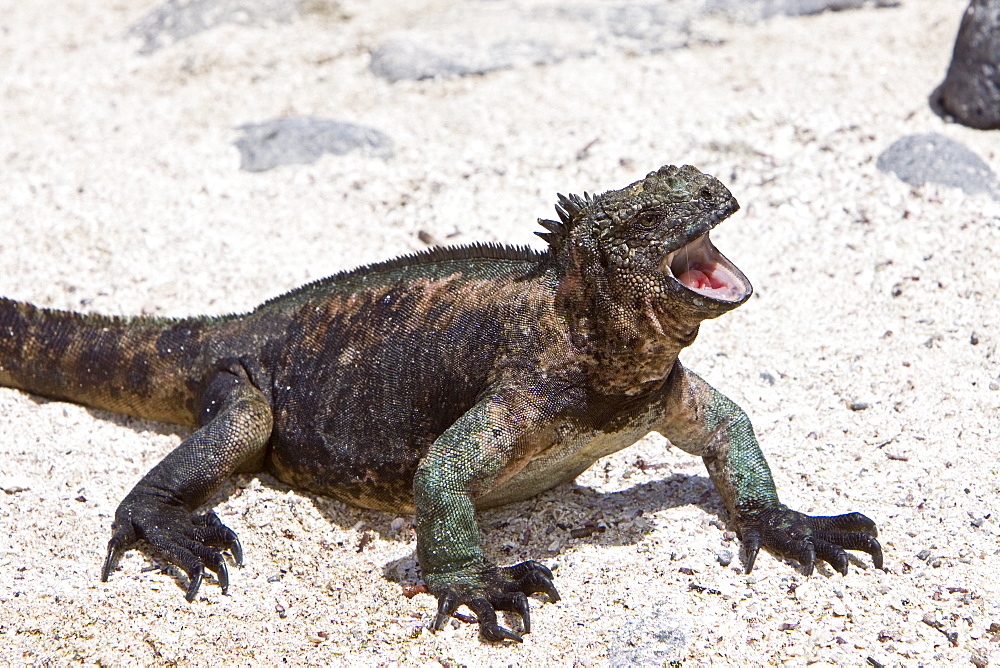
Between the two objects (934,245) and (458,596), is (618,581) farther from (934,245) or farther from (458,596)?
(934,245)

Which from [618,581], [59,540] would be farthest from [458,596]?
[59,540]

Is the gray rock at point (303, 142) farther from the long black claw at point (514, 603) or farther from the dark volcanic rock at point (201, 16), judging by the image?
the long black claw at point (514, 603)

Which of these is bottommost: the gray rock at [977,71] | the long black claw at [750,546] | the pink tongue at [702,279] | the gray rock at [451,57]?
the gray rock at [451,57]

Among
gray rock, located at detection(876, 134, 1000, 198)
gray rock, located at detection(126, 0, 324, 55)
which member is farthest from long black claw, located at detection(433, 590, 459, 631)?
gray rock, located at detection(126, 0, 324, 55)

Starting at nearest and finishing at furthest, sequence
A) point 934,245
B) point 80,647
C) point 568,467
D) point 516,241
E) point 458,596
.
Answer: point 80,647
point 458,596
point 568,467
point 934,245
point 516,241

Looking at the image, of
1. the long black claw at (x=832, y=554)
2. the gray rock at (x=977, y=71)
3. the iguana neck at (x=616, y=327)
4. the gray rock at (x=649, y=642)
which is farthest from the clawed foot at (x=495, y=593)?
the gray rock at (x=977, y=71)

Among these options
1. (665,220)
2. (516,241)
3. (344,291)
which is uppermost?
(665,220)

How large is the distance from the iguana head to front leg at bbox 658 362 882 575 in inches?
23.4

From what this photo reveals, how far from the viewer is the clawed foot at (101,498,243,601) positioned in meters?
4.43

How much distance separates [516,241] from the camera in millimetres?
7336

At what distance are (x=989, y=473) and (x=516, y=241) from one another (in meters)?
3.50

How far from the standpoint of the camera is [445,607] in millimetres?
4055

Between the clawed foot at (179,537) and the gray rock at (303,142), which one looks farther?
the gray rock at (303,142)

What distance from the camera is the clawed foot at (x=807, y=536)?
427cm
